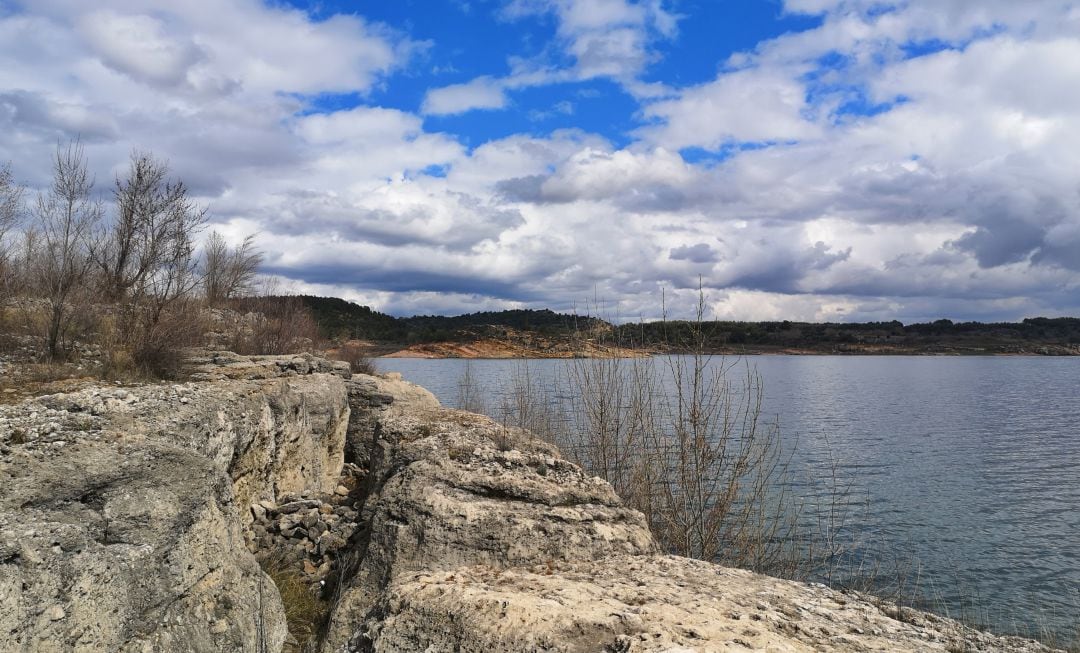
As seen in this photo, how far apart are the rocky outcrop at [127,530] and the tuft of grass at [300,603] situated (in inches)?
12.7

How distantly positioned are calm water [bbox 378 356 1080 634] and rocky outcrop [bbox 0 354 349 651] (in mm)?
8481

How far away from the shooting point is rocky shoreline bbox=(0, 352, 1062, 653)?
4090mm

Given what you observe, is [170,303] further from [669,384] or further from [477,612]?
[669,384]

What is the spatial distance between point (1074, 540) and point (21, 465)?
18.6 m

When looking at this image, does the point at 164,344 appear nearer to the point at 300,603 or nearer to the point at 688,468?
the point at 300,603

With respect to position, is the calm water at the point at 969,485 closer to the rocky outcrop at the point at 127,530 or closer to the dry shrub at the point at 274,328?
the dry shrub at the point at 274,328

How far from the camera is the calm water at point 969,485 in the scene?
12070mm

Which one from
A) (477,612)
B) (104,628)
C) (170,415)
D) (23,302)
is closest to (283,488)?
(170,415)

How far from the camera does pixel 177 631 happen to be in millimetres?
4594

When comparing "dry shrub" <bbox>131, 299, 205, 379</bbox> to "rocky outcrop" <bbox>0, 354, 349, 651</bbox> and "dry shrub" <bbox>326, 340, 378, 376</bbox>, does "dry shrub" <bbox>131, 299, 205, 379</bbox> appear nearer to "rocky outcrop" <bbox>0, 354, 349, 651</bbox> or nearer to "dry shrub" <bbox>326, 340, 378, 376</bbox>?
"rocky outcrop" <bbox>0, 354, 349, 651</bbox>

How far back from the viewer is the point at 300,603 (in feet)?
20.6

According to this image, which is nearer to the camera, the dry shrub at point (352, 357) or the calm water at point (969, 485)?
the calm water at point (969, 485)

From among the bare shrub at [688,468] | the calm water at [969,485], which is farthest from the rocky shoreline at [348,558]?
the calm water at [969,485]

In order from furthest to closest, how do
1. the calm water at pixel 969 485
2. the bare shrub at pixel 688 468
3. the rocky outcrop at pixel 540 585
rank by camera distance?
1. the calm water at pixel 969 485
2. the bare shrub at pixel 688 468
3. the rocky outcrop at pixel 540 585
